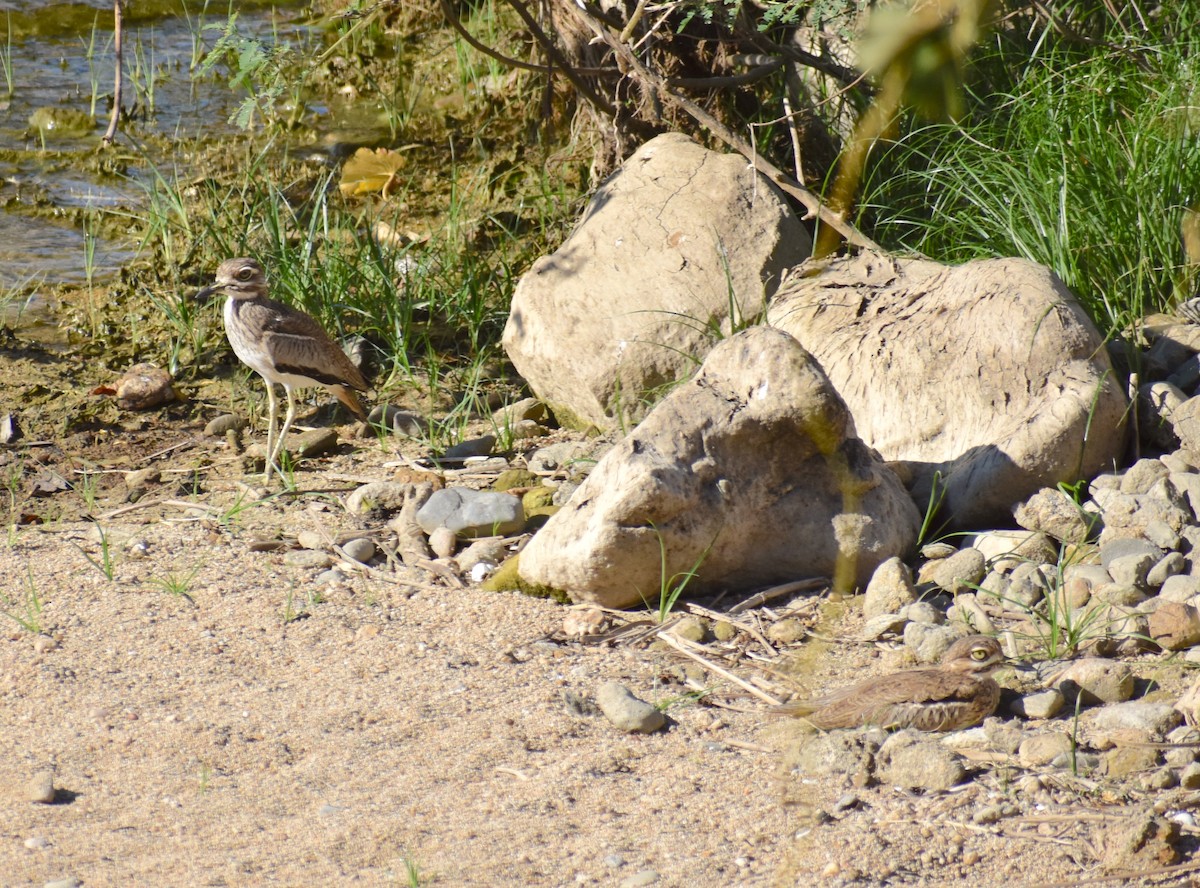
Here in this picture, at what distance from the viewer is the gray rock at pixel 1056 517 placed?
408 cm

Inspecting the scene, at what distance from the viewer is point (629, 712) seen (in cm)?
332

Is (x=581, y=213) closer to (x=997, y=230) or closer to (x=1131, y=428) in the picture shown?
(x=997, y=230)

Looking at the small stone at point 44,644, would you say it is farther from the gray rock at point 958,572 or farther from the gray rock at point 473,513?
the gray rock at point 958,572

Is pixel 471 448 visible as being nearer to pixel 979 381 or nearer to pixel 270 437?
pixel 270 437

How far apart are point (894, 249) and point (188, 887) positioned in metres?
4.10

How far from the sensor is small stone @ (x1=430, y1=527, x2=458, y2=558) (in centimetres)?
442

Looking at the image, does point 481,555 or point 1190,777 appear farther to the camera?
point 481,555

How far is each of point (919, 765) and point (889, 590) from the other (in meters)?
0.90

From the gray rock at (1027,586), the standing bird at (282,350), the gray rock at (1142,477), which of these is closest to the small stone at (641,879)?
the gray rock at (1027,586)

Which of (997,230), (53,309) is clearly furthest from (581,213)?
(53,309)

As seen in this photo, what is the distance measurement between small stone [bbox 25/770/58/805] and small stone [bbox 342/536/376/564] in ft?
4.69

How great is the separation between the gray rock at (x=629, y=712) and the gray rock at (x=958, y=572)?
1083mm

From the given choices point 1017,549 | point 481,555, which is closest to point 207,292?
point 481,555

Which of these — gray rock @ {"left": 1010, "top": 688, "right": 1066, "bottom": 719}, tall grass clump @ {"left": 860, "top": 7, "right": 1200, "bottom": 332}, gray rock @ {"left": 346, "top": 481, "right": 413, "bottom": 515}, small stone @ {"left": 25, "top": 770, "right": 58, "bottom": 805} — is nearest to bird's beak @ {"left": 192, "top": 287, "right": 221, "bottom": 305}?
gray rock @ {"left": 346, "top": 481, "right": 413, "bottom": 515}
